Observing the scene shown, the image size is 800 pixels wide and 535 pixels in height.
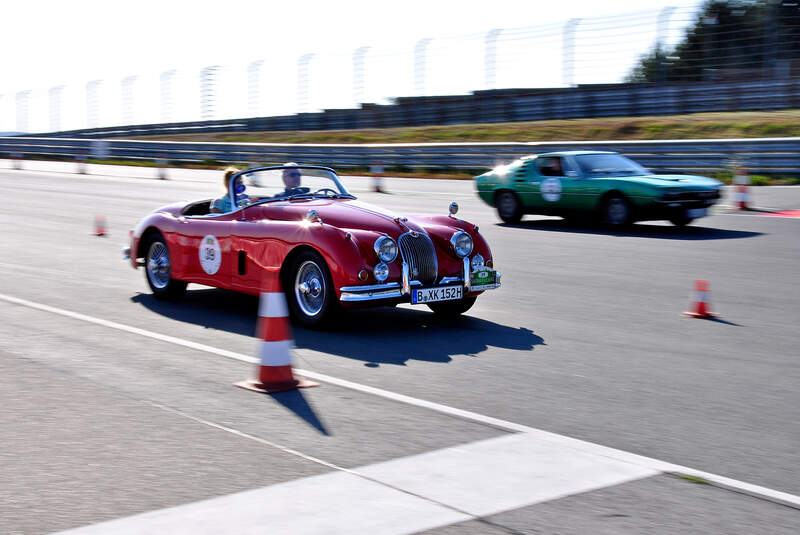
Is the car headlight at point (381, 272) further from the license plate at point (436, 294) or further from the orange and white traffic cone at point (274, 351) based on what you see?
the orange and white traffic cone at point (274, 351)

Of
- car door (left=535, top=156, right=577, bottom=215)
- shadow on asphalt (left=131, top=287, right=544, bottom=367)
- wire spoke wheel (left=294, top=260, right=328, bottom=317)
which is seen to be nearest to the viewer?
shadow on asphalt (left=131, top=287, right=544, bottom=367)

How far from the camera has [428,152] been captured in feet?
96.0

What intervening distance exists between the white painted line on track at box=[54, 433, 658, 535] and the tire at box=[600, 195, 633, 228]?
11.4 m

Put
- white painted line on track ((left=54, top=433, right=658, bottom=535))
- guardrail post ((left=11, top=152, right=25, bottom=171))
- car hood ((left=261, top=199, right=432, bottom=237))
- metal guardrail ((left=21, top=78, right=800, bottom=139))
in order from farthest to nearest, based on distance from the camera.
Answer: guardrail post ((left=11, top=152, right=25, bottom=171)) < metal guardrail ((left=21, top=78, right=800, bottom=139)) < car hood ((left=261, top=199, right=432, bottom=237)) < white painted line on track ((left=54, top=433, right=658, bottom=535))

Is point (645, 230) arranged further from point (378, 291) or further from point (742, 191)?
point (378, 291)

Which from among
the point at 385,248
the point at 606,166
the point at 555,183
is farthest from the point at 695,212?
the point at 385,248

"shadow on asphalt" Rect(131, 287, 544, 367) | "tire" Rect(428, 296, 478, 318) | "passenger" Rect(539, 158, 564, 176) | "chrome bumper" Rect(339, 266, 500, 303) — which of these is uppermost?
"passenger" Rect(539, 158, 564, 176)

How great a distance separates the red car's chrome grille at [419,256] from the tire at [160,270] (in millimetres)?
2748

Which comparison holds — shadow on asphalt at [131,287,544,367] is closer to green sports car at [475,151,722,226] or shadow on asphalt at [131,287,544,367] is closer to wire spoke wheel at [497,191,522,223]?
green sports car at [475,151,722,226]

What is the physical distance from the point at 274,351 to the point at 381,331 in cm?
223

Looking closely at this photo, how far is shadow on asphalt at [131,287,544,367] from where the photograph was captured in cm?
752

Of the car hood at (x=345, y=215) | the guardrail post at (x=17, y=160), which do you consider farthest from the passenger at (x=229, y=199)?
the guardrail post at (x=17, y=160)

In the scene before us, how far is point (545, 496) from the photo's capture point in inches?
170

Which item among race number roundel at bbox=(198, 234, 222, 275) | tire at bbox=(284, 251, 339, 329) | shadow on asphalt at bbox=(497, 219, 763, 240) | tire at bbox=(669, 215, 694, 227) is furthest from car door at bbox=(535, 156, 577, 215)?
tire at bbox=(284, 251, 339, 329)
